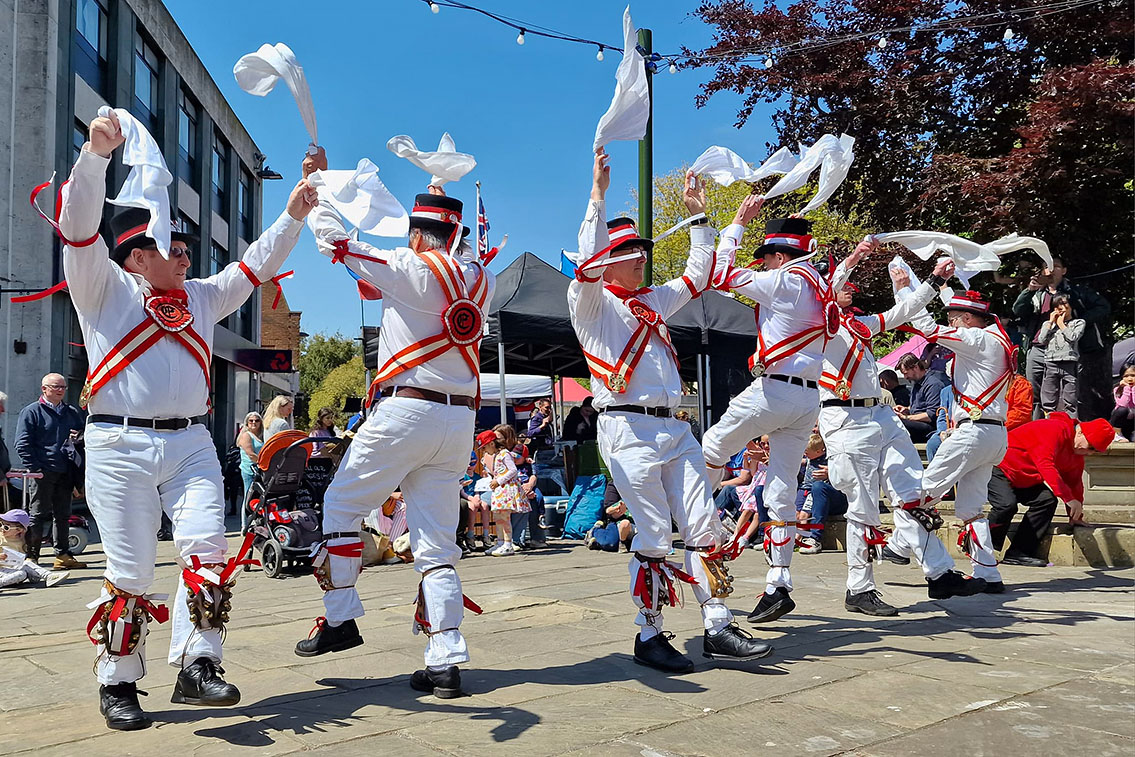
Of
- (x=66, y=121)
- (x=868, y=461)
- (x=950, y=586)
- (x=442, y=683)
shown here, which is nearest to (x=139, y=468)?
(x=442, y=683)

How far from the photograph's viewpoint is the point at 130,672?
13.0 ft

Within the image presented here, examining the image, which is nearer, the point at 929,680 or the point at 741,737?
the point at 741,737

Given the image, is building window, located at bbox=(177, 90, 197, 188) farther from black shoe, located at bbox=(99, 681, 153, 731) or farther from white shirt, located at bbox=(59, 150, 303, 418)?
black shoe, located at bbox=(99, 681, 153, 731)

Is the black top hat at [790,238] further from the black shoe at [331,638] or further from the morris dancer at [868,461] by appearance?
the black shoe at [331,638]

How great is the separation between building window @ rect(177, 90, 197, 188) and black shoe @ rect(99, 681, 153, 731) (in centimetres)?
2471

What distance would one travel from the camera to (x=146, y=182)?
4086 mm

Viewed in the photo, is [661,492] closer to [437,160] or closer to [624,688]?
[624,688]

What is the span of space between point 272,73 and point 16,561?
20.5 feet

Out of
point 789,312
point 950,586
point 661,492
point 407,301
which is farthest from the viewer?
point 950,586

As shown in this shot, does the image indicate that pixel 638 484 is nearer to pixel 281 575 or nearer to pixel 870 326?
pixel 870 326

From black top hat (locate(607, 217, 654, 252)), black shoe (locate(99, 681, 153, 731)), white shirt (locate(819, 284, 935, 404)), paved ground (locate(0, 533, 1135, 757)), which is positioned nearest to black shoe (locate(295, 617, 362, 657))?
paved ground (locate(0, 533, 1135, 757))

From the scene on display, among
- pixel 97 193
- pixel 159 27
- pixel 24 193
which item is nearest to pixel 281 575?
pixel 97 193

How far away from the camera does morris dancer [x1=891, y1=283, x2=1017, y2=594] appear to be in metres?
7.08

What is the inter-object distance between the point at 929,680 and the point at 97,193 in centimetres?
403
